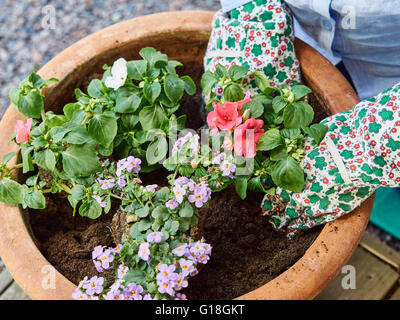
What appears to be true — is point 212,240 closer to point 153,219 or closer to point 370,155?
point 153,219

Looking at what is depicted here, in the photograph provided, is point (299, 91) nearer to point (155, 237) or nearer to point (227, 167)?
point (227, 167)

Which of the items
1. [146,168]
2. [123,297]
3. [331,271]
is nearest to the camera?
[123,297]

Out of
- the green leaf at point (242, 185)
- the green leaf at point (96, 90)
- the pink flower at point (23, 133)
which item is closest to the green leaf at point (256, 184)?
the green leaf at point (242, 185)

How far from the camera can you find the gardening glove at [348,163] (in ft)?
3.02

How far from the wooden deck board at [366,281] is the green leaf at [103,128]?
894 mm

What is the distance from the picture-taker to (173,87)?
1.12 metres

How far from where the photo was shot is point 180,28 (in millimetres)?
1365

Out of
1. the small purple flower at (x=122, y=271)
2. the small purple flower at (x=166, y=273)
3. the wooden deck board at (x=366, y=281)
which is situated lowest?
the wooden deck board at (x=366, y=281)

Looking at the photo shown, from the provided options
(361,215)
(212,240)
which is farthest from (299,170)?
(212,240)

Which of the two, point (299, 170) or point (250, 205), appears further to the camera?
point (250, 205)

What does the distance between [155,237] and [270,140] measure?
0.36 m

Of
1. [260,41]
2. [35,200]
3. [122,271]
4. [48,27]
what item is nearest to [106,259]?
[122,271]

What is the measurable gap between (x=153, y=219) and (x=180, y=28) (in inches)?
25.1

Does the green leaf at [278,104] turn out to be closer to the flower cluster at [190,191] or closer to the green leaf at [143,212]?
the flower cluster at [190,191]
